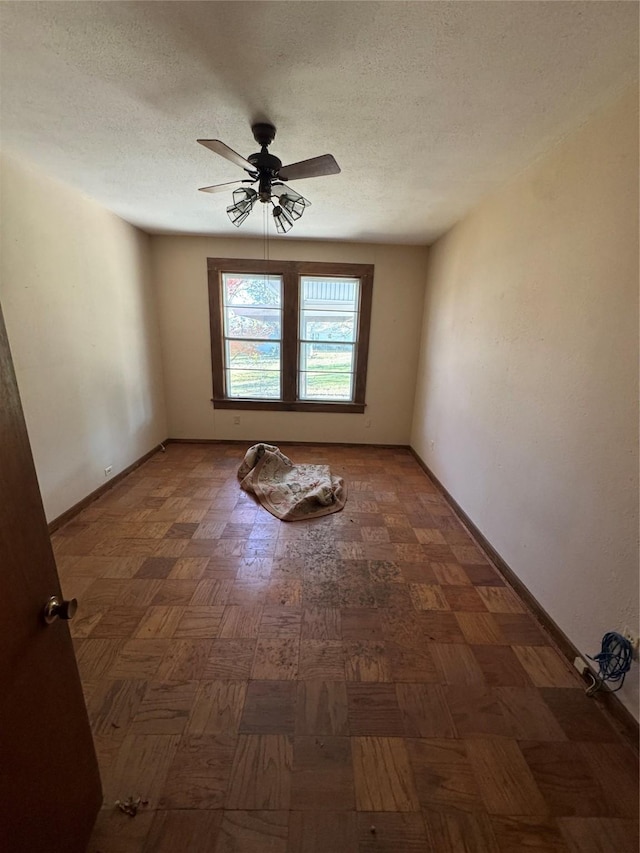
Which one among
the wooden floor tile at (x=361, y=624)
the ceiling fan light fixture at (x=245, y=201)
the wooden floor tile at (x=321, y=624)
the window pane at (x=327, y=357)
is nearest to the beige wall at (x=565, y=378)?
the wooden floor tile at (x=361, y=624)

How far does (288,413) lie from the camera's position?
4.25m

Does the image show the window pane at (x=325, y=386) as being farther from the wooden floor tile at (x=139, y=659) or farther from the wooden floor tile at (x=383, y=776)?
the wooden floor tile at (x=383, y=776)

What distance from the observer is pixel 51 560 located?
0.75m

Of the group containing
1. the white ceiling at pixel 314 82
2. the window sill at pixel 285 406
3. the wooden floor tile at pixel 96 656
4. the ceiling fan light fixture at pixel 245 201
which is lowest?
the wooden floor tile at pixel 96 656

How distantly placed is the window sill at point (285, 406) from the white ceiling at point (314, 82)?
244 centimetres

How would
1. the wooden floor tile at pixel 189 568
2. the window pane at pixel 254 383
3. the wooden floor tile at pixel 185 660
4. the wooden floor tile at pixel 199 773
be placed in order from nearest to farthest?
the wooden floor tile at pixel 199 773 < the wooden floor tile at pixel 185 660 < the wooden floor tile at pixel 189 568 < the window pane at pixel 254 383

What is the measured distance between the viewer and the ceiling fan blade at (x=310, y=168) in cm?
159

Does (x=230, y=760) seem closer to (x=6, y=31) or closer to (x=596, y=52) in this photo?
(x=6, y=31)

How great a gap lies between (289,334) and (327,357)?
1.85 ft

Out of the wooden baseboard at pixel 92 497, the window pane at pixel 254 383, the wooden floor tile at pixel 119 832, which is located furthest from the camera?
the window pane at pixel 254 383

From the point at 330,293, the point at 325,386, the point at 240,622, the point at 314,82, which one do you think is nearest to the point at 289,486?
the point at 240,622

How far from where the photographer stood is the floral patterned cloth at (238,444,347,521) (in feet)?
8.97

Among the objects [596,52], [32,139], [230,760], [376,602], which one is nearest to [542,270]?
[596,52]

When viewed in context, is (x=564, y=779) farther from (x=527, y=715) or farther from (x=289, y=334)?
(x=289, y=334)
